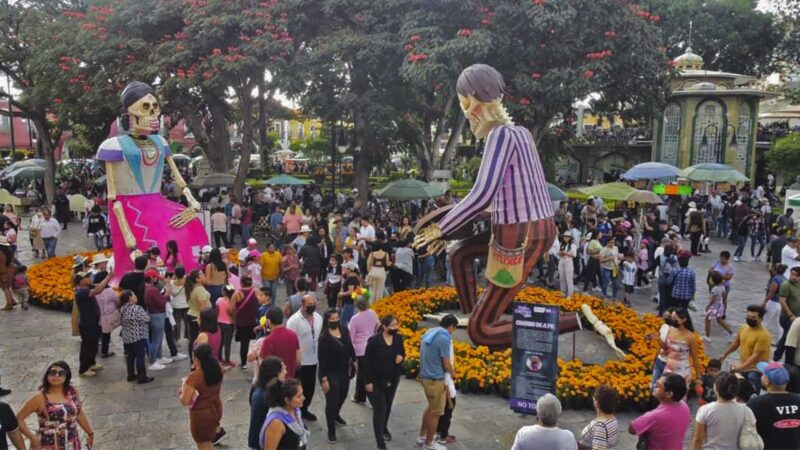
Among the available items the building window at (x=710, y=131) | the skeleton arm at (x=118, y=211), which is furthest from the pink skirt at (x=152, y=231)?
the building window at (x=710, y=131)

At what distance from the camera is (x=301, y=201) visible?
23625 millimetres

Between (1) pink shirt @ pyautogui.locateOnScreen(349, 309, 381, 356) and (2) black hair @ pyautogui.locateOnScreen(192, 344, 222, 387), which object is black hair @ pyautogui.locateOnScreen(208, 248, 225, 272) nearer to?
(1) pink shirt @ pyautogui.locateOnScreen(349, 309, 381, 356)

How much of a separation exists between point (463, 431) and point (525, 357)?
3.48 ft

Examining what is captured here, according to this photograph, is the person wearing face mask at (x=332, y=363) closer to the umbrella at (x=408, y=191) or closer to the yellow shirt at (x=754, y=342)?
the yellow shirt at (x=754, y=342)

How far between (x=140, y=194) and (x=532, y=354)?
7.74 m

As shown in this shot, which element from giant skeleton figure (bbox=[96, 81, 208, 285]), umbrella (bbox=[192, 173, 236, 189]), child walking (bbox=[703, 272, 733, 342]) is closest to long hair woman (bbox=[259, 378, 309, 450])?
giant skeleton figure (bbox=[96, 81, 208, 285])

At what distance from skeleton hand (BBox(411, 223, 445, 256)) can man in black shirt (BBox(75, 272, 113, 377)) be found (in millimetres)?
4141

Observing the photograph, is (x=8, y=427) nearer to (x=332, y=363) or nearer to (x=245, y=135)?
(x=332, y=363)

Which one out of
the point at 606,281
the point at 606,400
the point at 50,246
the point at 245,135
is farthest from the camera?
the point at 245,135

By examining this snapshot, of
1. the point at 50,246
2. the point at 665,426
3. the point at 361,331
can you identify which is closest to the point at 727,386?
the point at 665,426

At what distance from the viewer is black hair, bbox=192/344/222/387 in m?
5.23

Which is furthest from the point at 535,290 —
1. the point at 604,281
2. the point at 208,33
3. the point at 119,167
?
the point at 208,33

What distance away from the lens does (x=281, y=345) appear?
20.6 ft

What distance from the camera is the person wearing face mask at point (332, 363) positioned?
251 inches
